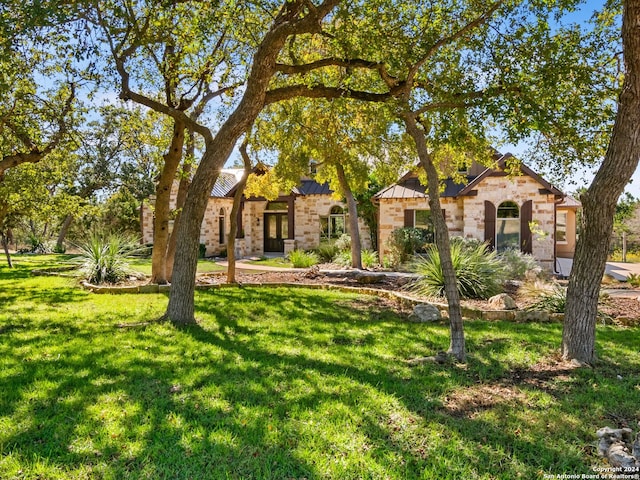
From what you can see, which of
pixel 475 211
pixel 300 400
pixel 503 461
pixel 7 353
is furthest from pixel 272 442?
pixel 475 211

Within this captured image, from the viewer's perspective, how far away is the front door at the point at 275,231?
2367 centimetres

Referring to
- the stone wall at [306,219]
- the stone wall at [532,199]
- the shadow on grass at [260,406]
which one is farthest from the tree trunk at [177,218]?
the stone wall at [306,219]

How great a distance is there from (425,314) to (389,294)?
2327 millimetres

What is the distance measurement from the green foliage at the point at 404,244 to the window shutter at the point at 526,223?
330 centimetres

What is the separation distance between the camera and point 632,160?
15.0ft

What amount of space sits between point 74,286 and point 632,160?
11680 mm

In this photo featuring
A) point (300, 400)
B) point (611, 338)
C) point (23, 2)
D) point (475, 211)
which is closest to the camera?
point (300, 400)

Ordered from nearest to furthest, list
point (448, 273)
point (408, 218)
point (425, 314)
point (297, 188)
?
point (448, 273), point (425, 314), point (408, 218), point (297, 188)

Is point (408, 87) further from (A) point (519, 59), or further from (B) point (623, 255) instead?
(B) point (623, 255)

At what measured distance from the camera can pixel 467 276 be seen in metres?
9.71

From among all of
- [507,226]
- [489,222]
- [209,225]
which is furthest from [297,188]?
[507,226]

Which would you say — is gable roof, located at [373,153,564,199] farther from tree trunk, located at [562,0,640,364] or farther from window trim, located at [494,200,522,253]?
tree trunk, located at [562,0,640,364]

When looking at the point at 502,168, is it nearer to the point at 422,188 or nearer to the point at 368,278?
the point at 422,188

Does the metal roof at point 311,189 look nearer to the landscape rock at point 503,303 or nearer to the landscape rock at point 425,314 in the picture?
the landscape rock at point 503,303
